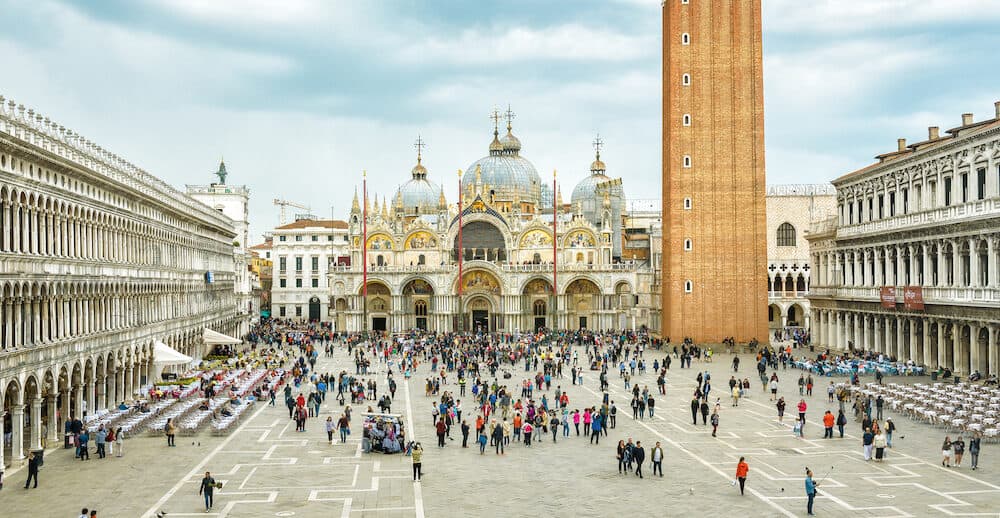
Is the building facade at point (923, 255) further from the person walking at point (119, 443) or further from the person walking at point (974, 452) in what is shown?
the person walking at point (119, 443)

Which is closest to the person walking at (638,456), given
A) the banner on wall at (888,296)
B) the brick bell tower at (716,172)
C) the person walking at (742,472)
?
the person walking at (742,472)

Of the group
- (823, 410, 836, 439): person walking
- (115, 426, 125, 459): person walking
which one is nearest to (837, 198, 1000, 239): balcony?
(823, 410, 836, 439): person walking

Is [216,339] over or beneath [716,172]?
beneath

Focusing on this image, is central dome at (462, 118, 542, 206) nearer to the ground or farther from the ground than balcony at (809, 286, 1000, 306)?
farther from the ground

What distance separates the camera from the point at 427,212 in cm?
10938

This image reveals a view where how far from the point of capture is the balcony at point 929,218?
41062 mm

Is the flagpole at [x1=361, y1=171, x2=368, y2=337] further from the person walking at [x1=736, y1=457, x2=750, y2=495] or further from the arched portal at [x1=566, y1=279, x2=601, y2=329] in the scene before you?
the person walking at [x1=736, y1=457, x2=750, y2=495]

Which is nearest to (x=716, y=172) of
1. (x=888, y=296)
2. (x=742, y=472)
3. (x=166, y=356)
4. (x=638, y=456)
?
(x=888, y=296)

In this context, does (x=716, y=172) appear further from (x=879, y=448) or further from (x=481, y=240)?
(x=879, y=448)

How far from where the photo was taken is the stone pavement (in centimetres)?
2138

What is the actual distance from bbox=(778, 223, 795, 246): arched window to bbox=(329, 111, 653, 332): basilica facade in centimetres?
1210

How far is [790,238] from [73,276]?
228ft

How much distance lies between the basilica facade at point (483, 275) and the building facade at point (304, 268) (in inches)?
544

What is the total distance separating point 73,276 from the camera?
3147 centimetres
